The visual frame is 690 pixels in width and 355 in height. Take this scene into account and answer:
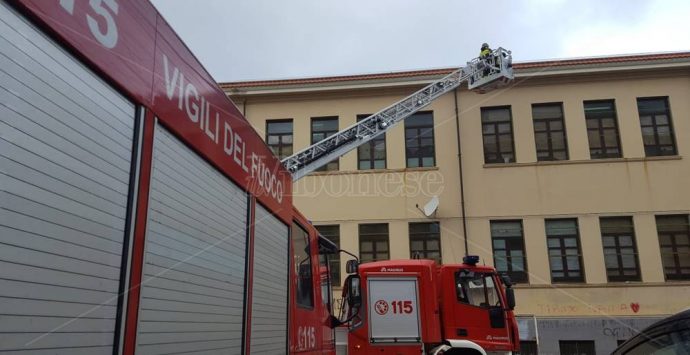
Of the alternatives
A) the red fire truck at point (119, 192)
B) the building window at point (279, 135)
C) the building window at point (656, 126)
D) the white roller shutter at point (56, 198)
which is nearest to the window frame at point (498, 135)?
the building window at point (656, 126)

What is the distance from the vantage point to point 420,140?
17828mm

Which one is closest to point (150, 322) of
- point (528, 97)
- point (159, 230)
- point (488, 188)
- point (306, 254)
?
point (159, 230)

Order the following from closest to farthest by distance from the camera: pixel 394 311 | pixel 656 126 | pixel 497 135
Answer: pixel 394 311 < pixel 656 126 < pixel 497 135

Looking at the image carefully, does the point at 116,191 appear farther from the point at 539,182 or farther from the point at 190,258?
the point at 539,182

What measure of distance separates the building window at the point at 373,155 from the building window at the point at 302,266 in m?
12.0

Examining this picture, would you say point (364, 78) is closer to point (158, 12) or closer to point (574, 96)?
point (574, 96)

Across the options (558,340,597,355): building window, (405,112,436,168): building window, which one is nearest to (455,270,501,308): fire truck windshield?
A: (558,340,597,355): building window

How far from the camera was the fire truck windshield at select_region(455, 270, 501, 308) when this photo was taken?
29.7ft

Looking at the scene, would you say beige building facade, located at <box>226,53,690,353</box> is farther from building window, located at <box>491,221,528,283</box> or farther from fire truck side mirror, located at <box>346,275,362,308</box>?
fire truck side mirror, located at <box>346,275,362,308</box>

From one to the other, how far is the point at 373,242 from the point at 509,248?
4.12 meters

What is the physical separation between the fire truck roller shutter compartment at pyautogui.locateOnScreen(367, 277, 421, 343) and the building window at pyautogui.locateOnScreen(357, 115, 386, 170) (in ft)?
28.7

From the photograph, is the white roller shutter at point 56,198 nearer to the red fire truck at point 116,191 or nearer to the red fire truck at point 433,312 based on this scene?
the red fire truck at point 116,191

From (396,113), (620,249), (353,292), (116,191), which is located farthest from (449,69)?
(116,191)

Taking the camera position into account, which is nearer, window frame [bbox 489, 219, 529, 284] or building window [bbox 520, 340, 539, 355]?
building window [bbox 520, 340, 539, 355]
